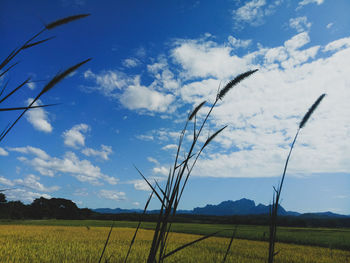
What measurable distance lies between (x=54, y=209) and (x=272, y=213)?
92.6m

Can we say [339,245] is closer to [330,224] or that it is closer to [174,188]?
[174,188]

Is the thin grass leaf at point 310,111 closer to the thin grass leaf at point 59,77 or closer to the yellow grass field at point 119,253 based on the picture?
the thin grass leaf at point 59,77

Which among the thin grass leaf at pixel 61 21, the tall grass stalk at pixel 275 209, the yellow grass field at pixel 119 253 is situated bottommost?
the yellow grass field at pixel 119 253

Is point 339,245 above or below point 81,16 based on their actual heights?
below

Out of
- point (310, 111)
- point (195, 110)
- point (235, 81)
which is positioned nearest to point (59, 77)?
point (195, 110)

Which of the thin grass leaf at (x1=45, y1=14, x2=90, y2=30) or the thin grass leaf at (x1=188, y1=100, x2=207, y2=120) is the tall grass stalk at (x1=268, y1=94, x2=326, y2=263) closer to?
the thin grass leaf at (x1=188, y1=100, x2=207, y2=120)

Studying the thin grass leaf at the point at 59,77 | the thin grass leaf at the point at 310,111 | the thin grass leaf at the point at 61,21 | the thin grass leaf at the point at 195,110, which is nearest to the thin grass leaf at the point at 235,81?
the thin grass leaf at the point at 195,110

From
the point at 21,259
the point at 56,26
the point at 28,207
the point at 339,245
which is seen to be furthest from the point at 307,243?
the point at 28,207

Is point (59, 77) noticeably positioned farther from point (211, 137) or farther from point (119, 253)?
point (119, 253)

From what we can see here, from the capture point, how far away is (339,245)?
19672 mm

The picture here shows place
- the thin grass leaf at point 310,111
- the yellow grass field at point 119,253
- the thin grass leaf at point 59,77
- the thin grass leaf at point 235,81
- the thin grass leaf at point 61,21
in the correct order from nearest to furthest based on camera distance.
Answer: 1. the thin grass leaf at point 59,77
2. the thin grass leaf at point 61,21
3. the thin grass leaf at point 235,81
4. the thin grass leaf at point 310,111
5. the yellow grass field at point 119,253

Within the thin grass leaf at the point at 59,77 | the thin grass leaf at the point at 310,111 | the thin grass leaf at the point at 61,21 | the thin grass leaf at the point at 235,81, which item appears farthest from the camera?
the thin grass leaf at the point at 310,111

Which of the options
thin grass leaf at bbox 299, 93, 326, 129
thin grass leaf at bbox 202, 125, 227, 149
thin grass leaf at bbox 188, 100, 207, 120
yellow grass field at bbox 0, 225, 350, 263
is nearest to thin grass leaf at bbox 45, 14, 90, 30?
thin grass leaf at bbox 188, 100, 207, 120

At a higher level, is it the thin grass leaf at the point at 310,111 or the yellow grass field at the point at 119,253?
the thin grass leaf at the point at 310,111
